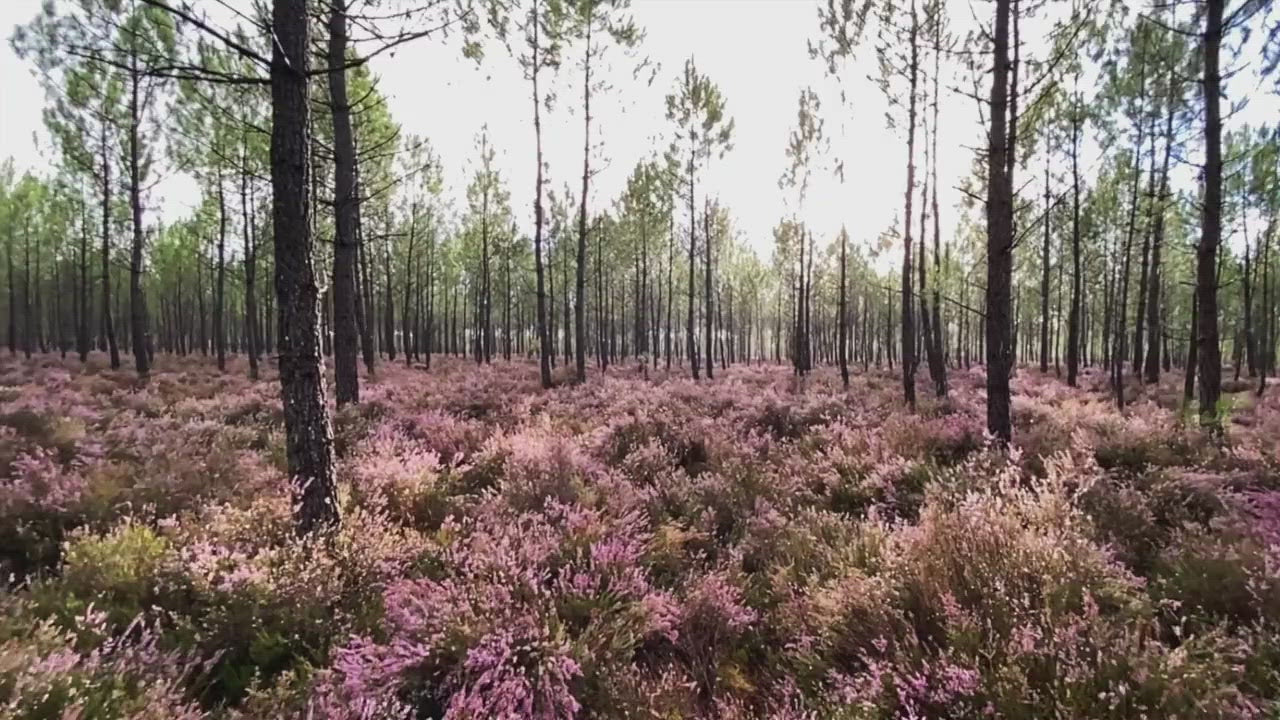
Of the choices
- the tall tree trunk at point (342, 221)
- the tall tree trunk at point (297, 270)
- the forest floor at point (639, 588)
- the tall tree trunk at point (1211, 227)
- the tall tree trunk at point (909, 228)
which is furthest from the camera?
the tall tree trunk at point (909, 228)

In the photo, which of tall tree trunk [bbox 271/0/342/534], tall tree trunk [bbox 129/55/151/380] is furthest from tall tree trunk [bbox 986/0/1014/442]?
tall tree trunk [bbox 129/55/151/380]

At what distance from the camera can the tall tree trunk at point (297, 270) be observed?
4.38 m

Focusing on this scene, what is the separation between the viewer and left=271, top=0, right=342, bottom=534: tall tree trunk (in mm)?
4375

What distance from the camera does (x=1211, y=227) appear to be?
29.3 ft

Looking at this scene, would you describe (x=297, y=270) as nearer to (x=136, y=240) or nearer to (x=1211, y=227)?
(x=1211, y=227)

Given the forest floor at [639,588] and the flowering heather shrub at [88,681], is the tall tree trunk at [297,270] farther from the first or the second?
the flowering heather shrub at [88,681]

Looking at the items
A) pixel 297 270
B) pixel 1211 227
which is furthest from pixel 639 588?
pixel 1211 227

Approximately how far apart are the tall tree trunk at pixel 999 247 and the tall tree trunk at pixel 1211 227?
12.7 ft

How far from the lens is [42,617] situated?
3.58 meters

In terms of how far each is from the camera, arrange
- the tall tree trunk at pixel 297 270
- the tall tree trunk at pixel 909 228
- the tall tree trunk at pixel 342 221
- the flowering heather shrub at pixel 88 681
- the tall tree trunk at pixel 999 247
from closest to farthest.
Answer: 1. the flowering heather shrub at pixel 88 681
2. the tall tree trunk at pixel 297 270
3. the tall tree trunk at pixel 999 247
4. the tall tree trunk at pixel 342 221
5. the tall tree trunk at pixel 909 228

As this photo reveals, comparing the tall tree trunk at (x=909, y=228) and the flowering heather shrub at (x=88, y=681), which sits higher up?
the tall tree trunk at (x=909, y=228)

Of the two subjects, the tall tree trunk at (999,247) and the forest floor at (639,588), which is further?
the tall tree trunk at (999,247)

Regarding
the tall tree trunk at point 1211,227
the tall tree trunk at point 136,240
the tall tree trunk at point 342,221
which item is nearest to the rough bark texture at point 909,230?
the tall tree trunk at point 1211,227

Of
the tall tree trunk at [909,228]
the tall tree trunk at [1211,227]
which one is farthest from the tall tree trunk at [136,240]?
the tall tree trunk at [1211,227]
